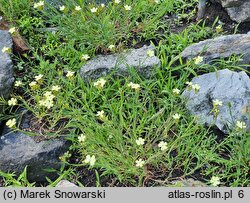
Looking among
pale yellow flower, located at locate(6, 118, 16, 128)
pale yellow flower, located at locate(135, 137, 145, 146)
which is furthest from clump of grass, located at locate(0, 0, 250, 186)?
pale yellow flower, located at locate(6, 118, 16, 128)

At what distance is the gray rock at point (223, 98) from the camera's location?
10.7 feet

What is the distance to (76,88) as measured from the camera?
11.8 feet

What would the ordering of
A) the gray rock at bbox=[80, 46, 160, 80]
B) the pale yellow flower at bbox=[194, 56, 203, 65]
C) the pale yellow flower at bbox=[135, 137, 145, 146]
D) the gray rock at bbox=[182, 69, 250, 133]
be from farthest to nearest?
the gray rock at bbox=[80, 46, 160, 80]
the pale yellow flower at bbox=[194, 56, 203, 65]
the gray rock at bbox=[182, 69, 250, 133]
the pale yellow flower at bbox=[135, 137, 145, 146]

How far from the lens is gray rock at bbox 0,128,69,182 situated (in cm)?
321

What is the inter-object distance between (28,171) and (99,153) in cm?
54

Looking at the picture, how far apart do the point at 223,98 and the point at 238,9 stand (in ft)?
3.84

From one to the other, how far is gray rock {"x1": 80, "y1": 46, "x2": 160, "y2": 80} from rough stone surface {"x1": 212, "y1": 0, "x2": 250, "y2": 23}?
93cm

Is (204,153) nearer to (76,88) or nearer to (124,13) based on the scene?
(76,88)

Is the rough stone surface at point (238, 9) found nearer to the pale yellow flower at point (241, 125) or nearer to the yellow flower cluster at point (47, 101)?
the pale yellow flower at point (241, 125)

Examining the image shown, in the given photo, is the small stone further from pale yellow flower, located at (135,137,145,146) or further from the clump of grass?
pale yellow flower, located at (135,137,145,146)

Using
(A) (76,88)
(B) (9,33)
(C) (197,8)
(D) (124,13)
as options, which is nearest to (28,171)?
→ (A) (76,88)

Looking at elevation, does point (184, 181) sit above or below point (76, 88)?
below

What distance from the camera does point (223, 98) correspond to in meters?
3.34

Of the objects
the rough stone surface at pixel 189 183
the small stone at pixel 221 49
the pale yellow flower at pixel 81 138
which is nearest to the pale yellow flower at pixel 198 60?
the small stone at pixel 221 49
